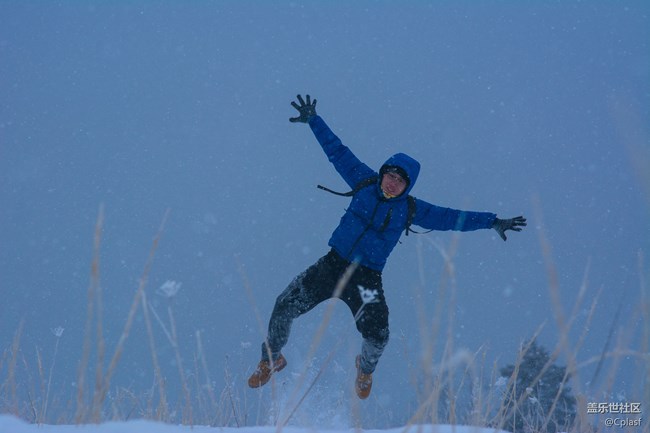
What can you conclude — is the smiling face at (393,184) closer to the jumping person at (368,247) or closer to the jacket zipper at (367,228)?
the jumping person at (368,247)

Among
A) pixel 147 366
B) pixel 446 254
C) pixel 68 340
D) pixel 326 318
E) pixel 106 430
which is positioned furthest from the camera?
pixel 68 340

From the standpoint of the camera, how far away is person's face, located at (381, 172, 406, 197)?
451cm

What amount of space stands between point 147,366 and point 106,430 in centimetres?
16373

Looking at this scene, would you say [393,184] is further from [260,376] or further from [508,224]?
[260,376]

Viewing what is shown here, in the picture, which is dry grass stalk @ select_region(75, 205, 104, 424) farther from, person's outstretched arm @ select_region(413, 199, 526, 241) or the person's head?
person's outstretched arm @ select_region(413, 199, 526, 241)

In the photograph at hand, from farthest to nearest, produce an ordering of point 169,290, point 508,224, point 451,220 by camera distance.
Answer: point 451,220, point 508,224, point 169,290

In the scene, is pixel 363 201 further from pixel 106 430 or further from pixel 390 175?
pixel 106 430

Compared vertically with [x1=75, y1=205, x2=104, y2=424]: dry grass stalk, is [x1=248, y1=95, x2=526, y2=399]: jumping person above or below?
above

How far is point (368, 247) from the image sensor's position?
4.54 m

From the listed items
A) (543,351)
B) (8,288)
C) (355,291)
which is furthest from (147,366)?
(355,291)

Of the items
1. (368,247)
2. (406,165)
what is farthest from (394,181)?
(368,247)

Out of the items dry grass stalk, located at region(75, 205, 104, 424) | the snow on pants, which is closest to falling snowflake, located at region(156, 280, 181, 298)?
dry grass stalk, located at region(75, 205, 104, 424)

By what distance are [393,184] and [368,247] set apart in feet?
1.89

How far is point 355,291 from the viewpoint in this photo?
4457mm
